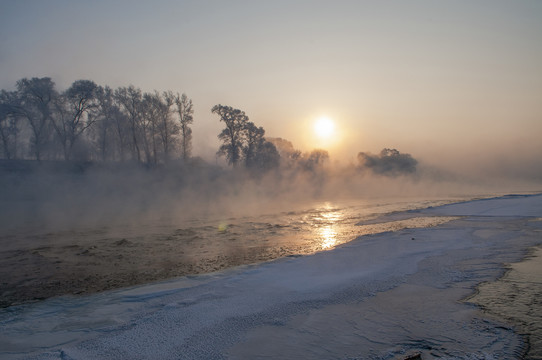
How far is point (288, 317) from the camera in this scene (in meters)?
4.56

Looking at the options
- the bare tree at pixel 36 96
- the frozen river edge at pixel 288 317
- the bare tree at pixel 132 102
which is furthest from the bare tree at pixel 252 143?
the frozen river edge at pixel 288 317

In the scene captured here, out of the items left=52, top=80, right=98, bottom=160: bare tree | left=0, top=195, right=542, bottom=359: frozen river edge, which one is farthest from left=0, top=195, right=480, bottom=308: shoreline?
left=52, top=80, right=98, bottom=160: bare tree

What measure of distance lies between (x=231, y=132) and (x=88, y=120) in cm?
1659

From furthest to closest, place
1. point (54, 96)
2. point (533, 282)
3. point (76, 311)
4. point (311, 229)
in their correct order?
1. point (54, 96)
2. point (311, 229)
3. point (533, 282)
4. point (76, 311)

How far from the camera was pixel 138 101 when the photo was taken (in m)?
36.5

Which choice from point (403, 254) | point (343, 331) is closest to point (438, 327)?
point (343, 331)

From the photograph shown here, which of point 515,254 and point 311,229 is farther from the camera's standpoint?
point 311,229

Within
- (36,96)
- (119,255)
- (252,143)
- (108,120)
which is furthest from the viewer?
(252,143)

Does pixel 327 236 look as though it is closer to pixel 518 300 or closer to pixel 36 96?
pixel 518 300

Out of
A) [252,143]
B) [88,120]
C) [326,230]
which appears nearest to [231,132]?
[252,143]

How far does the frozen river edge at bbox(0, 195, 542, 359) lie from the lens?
3639 millimetres

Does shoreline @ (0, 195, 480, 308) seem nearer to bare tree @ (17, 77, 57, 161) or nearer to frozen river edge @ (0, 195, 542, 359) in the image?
frozen river edge @ (0, 195, 542, 359)

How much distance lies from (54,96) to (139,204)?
20172mm

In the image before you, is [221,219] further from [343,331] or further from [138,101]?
[138,101]
